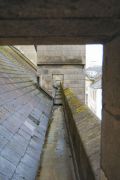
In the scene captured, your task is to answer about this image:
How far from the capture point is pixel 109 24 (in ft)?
5.04

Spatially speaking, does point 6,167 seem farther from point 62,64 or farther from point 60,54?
point 60,54

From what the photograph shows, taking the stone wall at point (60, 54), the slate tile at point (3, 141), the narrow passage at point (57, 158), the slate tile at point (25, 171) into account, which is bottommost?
the narrow passage at point (57, 158)

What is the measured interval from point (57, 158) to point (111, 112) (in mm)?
4012

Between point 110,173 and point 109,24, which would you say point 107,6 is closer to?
point 109,24

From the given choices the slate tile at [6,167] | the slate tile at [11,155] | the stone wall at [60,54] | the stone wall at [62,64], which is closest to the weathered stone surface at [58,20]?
the slate tile at [6,167]

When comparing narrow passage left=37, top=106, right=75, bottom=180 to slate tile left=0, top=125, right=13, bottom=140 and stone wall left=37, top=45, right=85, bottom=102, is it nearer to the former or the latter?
slate tile left=0, top=125, right=13, bottom=140

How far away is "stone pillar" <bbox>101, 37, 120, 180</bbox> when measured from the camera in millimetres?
1598

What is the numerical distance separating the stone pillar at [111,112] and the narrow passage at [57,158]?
9.02ft

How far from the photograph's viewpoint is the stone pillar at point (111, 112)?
5.24 feet

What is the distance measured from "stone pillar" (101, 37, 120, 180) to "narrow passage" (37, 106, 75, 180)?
275cm

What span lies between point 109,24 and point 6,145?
2261 millimetres

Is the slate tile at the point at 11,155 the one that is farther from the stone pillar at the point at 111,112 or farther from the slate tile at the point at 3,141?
the stone pillar at the point at 111,112

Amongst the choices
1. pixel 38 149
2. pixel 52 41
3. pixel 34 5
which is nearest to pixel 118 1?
pixel 34 5

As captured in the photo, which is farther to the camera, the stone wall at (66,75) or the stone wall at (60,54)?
the stone wall at (60,54)
